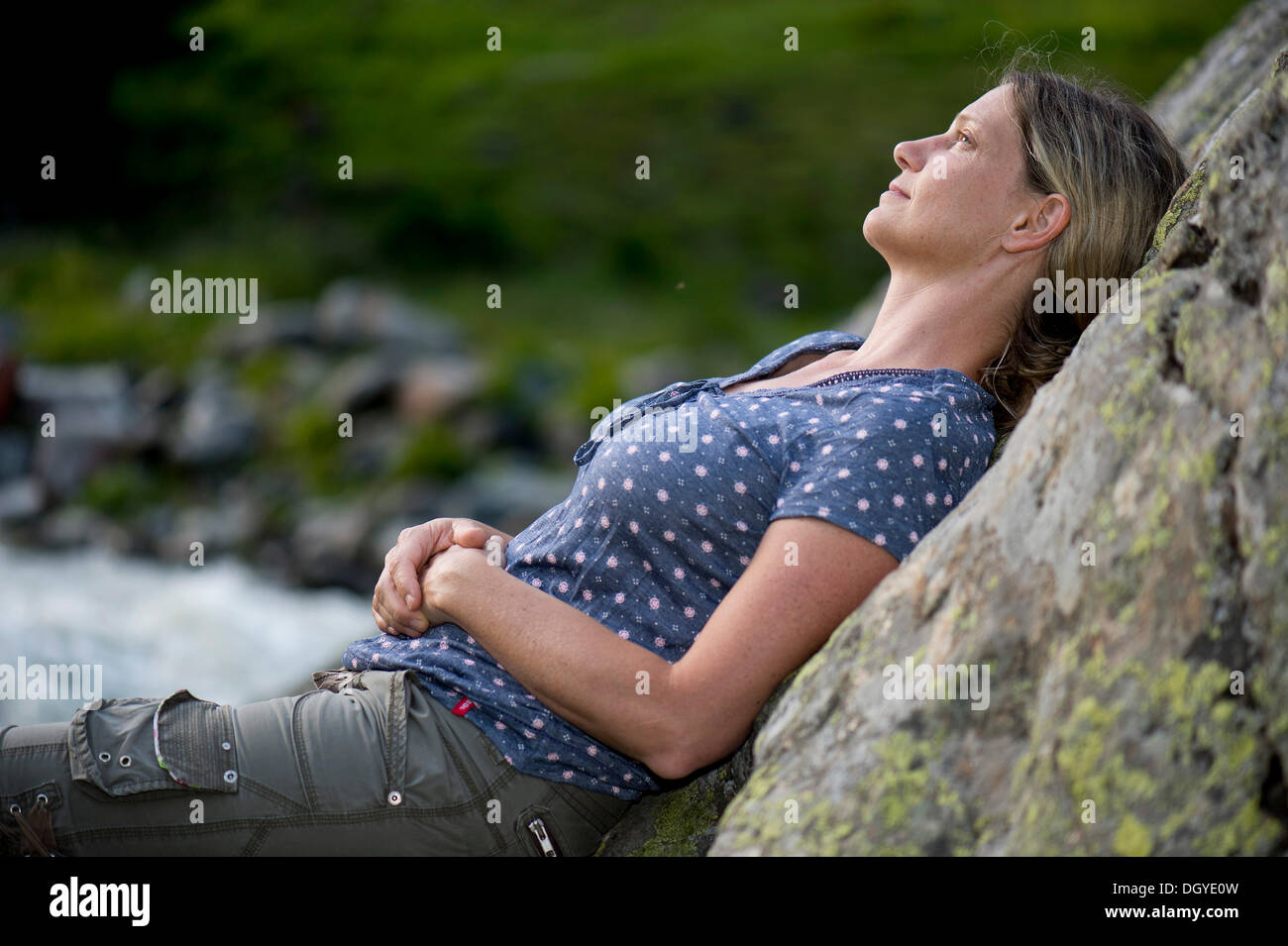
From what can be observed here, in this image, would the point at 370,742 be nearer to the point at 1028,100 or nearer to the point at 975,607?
the point at 975,607

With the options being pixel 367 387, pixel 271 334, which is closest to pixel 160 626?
pixel 367 387

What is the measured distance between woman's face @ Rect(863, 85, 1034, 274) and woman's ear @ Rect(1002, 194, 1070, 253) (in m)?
0.01

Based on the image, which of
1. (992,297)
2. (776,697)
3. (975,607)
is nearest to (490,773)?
(776,697)

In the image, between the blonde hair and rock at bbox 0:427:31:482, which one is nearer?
the blonde hair

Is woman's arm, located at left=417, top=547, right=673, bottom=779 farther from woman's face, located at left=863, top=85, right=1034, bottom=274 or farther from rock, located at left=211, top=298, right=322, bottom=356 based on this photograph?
rock, located at left=211, top=298, right=322, bottom=356

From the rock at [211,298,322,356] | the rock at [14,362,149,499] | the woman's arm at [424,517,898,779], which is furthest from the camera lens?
the rock at [211,298,322,356]

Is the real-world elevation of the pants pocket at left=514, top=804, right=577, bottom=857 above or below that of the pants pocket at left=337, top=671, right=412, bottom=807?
below

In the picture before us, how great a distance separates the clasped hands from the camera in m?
3.29

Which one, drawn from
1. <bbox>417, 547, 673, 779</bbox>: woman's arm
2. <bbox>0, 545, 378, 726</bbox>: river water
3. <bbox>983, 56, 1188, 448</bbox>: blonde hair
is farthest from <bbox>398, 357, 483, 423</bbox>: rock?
<bbox>417, 547, 673, 779</bbox>: woman's arm

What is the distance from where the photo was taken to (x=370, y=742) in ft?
10.3

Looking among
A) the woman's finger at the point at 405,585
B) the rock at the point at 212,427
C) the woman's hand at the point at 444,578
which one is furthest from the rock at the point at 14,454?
the woman's hand at the point at 444,578

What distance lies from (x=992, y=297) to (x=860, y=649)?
135 cm

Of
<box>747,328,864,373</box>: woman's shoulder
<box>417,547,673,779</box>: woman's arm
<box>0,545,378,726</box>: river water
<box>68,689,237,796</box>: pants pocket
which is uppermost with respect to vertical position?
<box>747,328,864,373</box>: woman's shoulder

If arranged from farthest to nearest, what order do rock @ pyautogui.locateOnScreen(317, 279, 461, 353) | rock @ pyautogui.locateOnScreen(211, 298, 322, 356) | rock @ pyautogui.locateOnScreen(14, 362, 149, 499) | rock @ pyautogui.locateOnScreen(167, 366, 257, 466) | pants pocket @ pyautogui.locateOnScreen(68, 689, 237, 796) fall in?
rock @ pyautogui.locateOnScreen(211, 298, 322, 356) → rock @ pyautogui.locateOnScreen(317, 279, 461, 353) → rock @ pyautogui.locateOnScreen(167, 366, 257, 466) → rock @ pyautogui.locateOnScreen(14, 362, 149, 499) → pants pocket @ pyautogui.locateOnScreen(68, 689, 237, 796)
